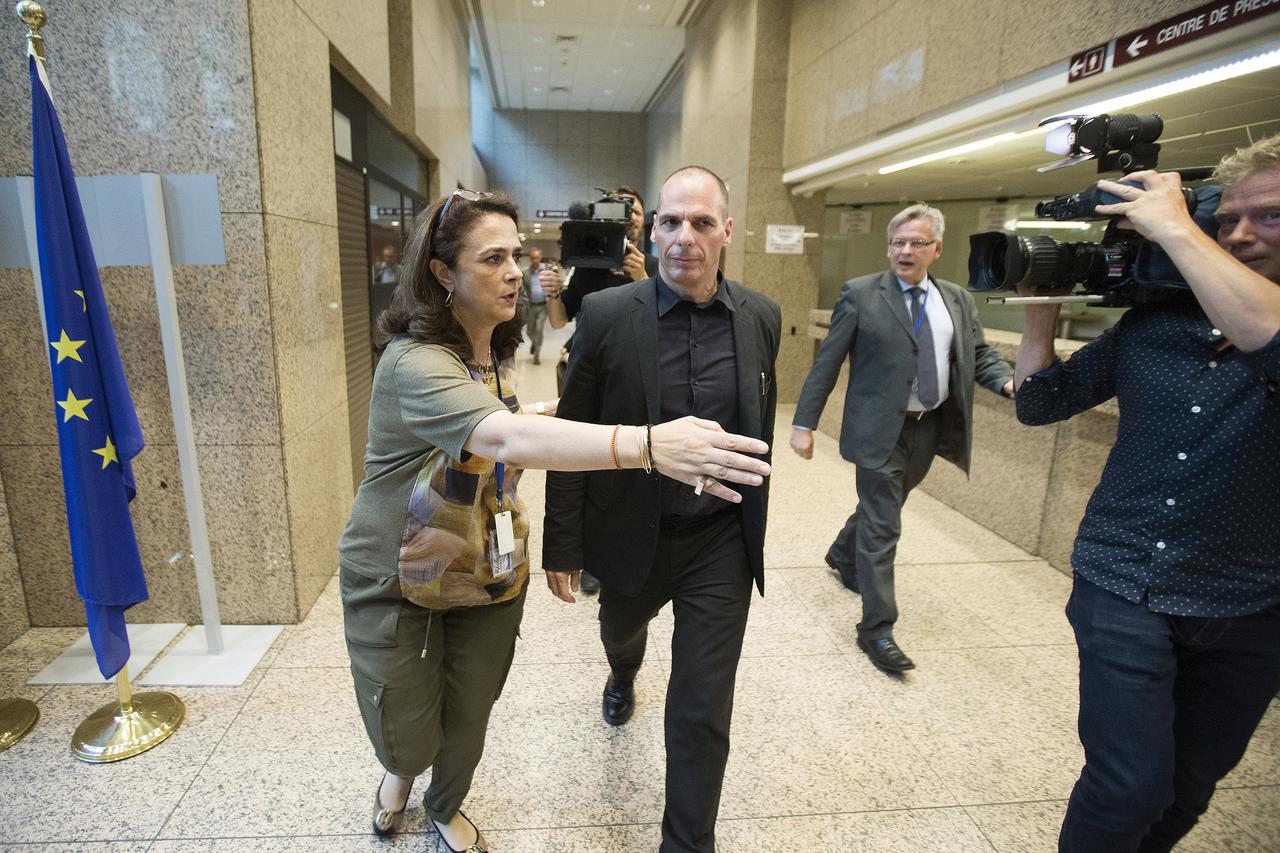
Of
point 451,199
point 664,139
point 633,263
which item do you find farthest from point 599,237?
point 664,139

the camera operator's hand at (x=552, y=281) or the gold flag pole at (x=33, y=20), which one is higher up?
the gold flag pole at (x=33, y=20)

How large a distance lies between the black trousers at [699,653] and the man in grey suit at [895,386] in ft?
4.03

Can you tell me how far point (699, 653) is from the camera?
1.73 m

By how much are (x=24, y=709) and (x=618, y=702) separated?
2.06m

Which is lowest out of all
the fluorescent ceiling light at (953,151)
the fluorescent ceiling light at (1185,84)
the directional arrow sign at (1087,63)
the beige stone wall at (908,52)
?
the fluorescent ceiling light at (1185,84)

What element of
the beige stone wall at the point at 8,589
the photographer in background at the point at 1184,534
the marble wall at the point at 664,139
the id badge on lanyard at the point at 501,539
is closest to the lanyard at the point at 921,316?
the photographer in background at the point at 1184,534

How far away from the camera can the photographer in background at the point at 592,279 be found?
10.7ft

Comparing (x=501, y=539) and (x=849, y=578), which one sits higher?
(x=501, y=539)

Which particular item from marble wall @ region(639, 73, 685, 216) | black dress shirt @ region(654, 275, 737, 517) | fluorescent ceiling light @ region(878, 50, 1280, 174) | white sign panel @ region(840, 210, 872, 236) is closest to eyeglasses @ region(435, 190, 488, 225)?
black dress shirt @ region(654, 275, 737, 517)

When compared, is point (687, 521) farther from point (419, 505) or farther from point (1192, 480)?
point (1192, 480)

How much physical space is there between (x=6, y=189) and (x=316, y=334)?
1.15m

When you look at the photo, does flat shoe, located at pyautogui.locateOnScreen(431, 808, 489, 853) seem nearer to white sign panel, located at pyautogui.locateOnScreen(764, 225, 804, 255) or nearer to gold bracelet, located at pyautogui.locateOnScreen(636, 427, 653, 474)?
gold bracelet, located at pyautogui.locateOnScreen(636, 427, 653, 474)

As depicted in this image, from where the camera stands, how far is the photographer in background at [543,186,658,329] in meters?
3.27

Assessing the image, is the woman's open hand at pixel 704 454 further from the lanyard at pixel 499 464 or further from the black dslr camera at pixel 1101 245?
the black dslr camera at pixel 1101 245
